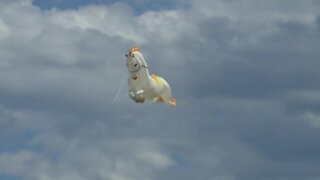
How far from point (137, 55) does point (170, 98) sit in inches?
424

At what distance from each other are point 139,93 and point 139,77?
2026 millimetres

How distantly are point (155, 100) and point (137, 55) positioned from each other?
7.38m

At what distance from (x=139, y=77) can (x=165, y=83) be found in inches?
299

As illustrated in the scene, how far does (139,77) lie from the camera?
172m

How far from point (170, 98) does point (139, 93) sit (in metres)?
9.56

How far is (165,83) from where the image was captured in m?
179

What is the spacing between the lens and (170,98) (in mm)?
180000

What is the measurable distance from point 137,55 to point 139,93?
15.0 ft

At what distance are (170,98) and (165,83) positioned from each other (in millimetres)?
2352

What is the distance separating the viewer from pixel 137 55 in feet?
563

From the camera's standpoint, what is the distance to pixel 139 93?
562 feet

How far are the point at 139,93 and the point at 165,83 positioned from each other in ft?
27.0
